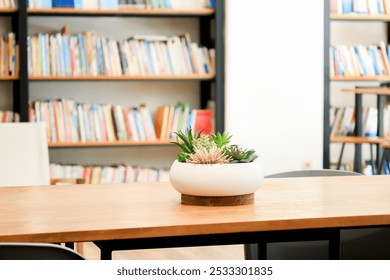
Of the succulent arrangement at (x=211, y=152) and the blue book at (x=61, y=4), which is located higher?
the blue book at (x=61, y=4)

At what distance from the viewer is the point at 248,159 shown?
2.15 metres

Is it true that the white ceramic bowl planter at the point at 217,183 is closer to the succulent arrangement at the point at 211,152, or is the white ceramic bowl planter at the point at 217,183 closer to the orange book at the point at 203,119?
the succulent arrangement at the point at 211,152

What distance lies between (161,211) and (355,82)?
14.4 feet

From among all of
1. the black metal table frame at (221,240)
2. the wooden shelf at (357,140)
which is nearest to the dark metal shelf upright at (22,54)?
the wooden shelf at (357,140)

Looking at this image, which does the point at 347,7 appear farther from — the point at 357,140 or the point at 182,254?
the point at 182,254

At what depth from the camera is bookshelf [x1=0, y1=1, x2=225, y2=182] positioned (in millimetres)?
5125

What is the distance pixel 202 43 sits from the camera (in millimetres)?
5691

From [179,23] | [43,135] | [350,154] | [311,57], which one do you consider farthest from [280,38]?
[43,135]

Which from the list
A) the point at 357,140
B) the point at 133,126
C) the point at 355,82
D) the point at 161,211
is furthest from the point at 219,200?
the point at 355,82

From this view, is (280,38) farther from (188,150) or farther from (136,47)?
(188,150)

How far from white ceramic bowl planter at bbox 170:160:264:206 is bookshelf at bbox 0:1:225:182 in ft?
→ 10.5

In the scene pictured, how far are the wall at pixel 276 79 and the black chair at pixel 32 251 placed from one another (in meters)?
3.94

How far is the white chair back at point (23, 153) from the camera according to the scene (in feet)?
12.3

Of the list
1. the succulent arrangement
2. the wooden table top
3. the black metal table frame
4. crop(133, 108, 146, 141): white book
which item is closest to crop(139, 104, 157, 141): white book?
crop(133, 108, 146, 141): white book
